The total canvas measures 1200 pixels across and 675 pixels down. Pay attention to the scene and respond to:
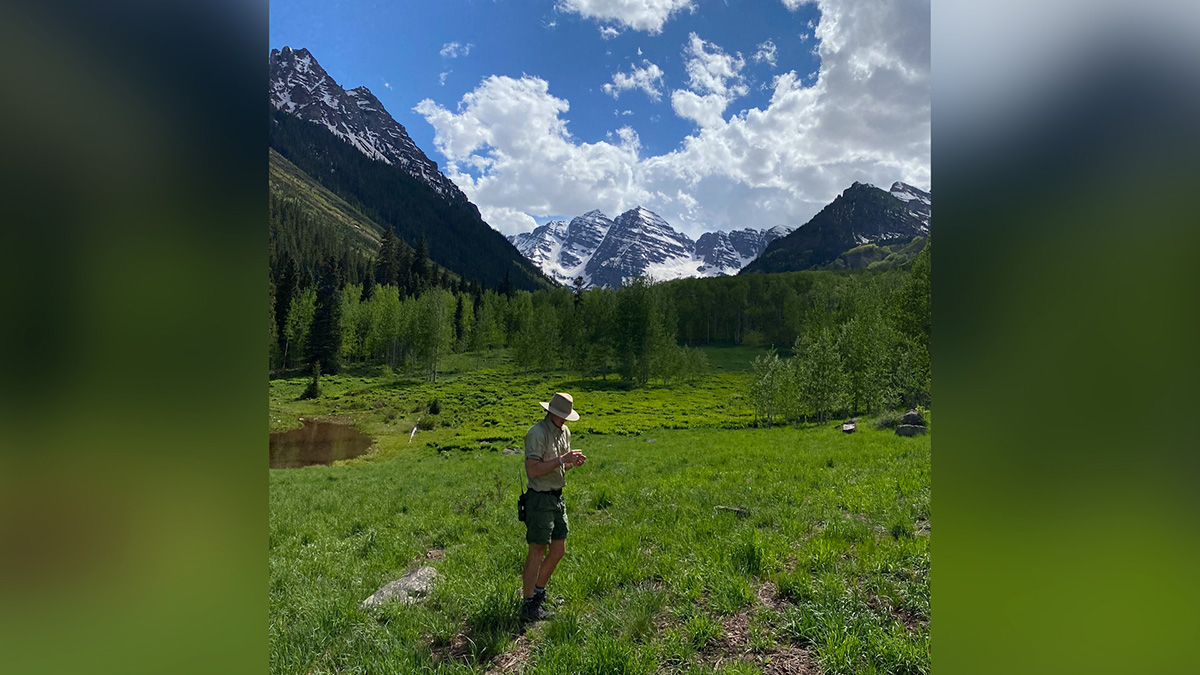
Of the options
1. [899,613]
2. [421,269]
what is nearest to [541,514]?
[899,613]

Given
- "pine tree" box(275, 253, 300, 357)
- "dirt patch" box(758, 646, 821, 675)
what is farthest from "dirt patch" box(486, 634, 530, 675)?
"pine tree" box(275, 253, 300, 357)

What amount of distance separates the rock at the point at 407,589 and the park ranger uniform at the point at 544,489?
1.93 metres

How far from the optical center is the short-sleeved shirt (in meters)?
5.73

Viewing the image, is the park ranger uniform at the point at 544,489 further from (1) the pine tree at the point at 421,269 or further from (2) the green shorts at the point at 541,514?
(1) the pine tree at the point at 421,269

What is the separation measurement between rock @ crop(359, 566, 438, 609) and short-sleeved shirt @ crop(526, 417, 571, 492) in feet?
7.56

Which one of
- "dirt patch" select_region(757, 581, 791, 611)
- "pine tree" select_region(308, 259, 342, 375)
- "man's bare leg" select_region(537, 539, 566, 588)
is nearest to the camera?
"dirt patch" select_region(757, 581, 791, 611)

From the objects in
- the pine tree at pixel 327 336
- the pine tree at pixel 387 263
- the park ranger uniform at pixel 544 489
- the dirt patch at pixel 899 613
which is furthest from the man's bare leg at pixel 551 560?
the pine tree at pixel 387 263

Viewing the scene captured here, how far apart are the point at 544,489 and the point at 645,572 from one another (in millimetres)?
2085

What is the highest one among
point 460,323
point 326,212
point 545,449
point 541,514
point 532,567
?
point 326,212

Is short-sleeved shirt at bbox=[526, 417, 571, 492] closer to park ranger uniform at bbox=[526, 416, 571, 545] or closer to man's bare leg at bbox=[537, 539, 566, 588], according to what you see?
park ranger uniform at bbox=[526, 416, 571, 545]

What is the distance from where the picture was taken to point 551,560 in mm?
5930

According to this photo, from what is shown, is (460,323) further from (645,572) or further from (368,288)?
(645,572)
